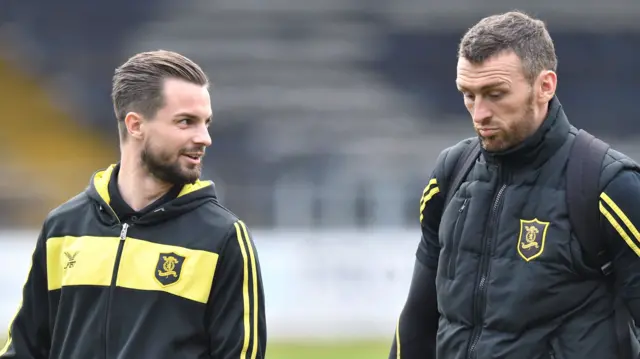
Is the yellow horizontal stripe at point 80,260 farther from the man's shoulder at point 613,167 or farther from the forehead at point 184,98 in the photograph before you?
the man's shoulder at point 613,167

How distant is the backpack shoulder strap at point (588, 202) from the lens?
9.33ft

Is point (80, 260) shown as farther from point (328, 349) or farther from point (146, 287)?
point (328, 349)

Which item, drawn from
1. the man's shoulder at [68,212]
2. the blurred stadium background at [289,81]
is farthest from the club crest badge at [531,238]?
the blurred stadium background at [289,81]

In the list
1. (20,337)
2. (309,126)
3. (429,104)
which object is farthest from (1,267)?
(20,337)

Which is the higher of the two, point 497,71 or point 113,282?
point 497,71

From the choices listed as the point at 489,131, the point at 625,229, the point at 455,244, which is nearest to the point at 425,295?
the point at 455,244

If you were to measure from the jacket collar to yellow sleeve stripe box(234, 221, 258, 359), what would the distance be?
0.64 meters

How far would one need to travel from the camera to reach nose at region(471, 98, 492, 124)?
116 inches

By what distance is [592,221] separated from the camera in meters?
2.84

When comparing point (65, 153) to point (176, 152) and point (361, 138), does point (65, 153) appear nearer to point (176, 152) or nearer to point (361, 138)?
point (361, 138)

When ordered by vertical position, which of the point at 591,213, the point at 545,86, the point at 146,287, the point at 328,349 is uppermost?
the point at 545,86

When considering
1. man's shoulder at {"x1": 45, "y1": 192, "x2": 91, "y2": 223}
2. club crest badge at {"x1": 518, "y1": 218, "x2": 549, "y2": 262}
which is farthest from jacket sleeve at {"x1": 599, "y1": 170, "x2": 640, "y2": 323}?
man's shoulder at {"x1": 45, "y1": 192, "x2": 91, "y2": 223}

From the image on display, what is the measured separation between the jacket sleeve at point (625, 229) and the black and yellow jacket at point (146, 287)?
862 millimetres

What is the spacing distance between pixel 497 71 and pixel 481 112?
10cm
